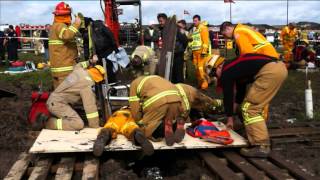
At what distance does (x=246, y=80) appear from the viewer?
5.75 metres

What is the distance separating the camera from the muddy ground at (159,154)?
17.3ft

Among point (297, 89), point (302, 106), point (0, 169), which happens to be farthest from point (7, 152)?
point (297, 89)

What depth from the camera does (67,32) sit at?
7500 millimetres

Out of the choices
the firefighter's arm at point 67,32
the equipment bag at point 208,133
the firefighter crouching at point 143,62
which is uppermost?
the firefighter's arm at point 67,32

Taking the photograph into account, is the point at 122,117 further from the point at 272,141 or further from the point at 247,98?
the point at 272,141

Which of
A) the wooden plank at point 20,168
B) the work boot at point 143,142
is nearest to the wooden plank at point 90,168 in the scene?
the work boot at point 143,142

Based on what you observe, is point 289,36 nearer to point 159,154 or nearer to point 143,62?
point 143,62

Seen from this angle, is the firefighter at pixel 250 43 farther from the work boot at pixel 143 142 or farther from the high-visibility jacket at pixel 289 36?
the high-visibility jacket at pixel 289 36

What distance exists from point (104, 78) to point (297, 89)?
562 centimetres

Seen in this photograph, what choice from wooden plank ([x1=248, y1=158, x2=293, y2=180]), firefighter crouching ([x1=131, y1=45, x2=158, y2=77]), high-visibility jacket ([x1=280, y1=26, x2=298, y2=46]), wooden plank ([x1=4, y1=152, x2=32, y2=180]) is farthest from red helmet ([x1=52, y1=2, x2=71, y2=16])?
high-visibility jacket ([x1=280, y1=26, x2=298, y2=46])

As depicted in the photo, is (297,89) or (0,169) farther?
(297,89)

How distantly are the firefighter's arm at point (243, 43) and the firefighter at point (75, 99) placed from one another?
6.37 feet

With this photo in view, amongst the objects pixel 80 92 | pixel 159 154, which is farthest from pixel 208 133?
pixel 80 92

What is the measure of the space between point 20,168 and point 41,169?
29 centimetres
